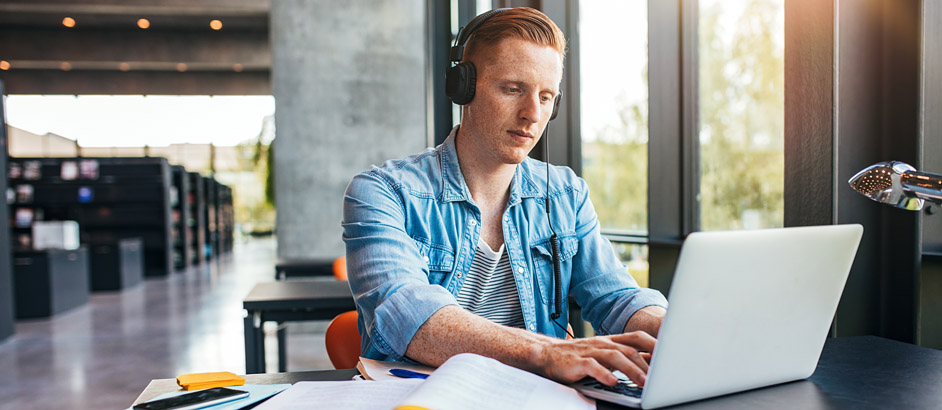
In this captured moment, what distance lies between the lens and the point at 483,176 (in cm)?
145

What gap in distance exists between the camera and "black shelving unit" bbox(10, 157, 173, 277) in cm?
979

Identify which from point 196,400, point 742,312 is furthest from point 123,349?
point 742,312

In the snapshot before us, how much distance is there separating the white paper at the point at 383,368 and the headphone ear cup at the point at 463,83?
59 centimetres

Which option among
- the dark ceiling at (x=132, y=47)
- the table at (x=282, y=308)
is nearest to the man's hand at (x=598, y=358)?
the table at (x=282, y=308)

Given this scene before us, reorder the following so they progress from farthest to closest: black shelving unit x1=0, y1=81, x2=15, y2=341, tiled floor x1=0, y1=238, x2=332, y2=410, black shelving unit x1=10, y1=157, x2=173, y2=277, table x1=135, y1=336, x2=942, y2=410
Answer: black shelving unit x1=10, y1=157, x2=173, y2=277 < black shelving unit x1=0, y1=81, x2=15, y2=341 < tiled floor x1=0, y1=238, x2=332, y2=410 < table x1=135, y1=336, x2=942, y2=410

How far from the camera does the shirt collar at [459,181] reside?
1400 mm

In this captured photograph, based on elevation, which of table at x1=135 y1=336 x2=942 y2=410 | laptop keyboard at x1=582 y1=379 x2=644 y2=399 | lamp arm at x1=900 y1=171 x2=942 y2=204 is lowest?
table at x1=135 y1=336 x2=942 y2=410

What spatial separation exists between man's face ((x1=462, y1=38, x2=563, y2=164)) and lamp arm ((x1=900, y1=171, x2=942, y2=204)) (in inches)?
25.2

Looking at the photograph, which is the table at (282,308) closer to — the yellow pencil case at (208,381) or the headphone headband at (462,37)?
the headphone headband at (462,37)

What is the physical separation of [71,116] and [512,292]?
17688 mm

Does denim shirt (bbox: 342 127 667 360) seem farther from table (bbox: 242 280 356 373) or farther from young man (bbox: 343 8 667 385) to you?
table (bbox: 242 280 356 373)

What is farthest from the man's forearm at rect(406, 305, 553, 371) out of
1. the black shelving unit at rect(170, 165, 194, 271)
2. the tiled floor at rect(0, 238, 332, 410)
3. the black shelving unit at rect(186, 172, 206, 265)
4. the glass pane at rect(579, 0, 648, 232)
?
the black shelving unit at rect(186, 172, 206, 265)

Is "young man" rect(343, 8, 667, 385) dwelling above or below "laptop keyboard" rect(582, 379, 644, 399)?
above

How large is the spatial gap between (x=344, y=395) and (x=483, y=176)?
28.8 inches
